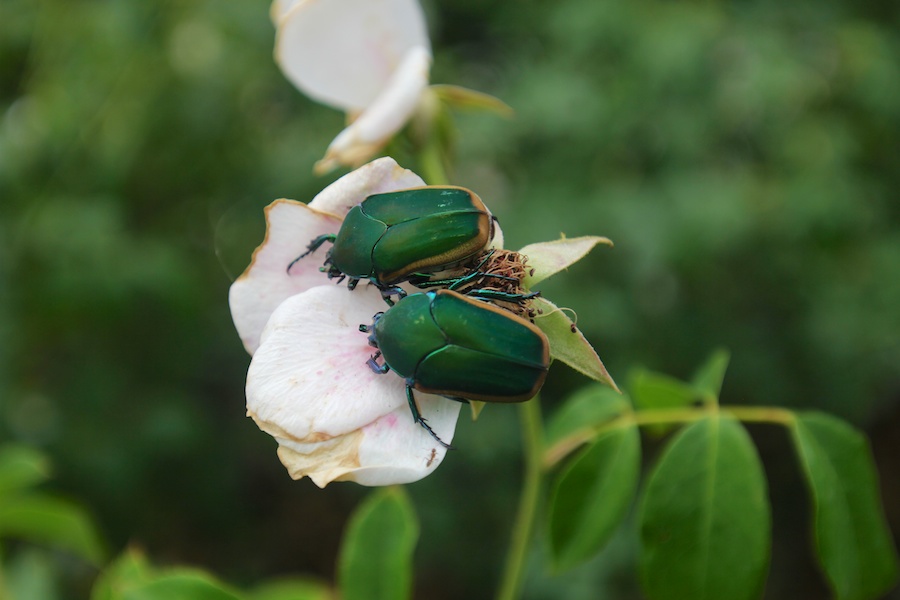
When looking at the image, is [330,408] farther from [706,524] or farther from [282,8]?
[282,8]

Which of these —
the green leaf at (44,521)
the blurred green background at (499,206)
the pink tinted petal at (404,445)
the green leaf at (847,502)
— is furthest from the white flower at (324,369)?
the blurred green background at (499,206)

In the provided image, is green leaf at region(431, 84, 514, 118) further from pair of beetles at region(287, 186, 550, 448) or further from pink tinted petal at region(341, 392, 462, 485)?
pink tinted petal at region(341, 392, 462, 485)

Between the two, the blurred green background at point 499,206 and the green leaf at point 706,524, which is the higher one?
the green leaf at point 706,524

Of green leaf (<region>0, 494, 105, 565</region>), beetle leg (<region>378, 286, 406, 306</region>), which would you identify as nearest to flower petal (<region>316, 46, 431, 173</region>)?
beetle leg (<region>378, 286, 406, 306</region>)

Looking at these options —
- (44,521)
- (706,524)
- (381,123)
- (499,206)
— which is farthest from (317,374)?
(499,206)

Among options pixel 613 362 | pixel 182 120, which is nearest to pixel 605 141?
pixel 613 362

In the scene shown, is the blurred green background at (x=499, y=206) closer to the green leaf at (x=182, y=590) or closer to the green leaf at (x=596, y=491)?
the green leaf at (x=596, y=491)

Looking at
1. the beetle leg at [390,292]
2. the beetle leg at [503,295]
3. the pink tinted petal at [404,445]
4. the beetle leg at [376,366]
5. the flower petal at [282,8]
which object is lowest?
the pink tinted petal at [404,445]

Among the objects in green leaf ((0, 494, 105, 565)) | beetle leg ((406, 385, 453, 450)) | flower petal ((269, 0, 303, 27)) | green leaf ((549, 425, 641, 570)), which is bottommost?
green leaf ((0, 494, 105, 565))
